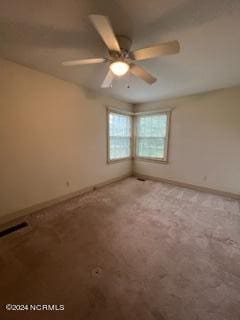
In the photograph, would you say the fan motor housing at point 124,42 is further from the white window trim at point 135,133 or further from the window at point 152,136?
the window at point 152,136

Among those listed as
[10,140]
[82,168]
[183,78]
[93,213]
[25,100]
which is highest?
[183,78]

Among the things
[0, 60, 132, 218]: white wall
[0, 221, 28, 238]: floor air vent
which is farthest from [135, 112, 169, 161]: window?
[0, 221, 28, 238]: floor air vent

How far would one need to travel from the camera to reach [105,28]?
1.23m

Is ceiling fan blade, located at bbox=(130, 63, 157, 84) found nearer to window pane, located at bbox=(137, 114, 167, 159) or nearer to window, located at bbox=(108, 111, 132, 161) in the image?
window, located at bbox=(108, 111, 132, 161)

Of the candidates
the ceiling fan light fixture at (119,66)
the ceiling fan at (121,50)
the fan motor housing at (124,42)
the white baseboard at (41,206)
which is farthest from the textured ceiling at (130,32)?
the white baseboard at (41,206)

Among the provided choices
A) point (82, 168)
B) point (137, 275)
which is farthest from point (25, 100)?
point (137, 275)

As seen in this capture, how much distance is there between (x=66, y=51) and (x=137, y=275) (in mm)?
2729

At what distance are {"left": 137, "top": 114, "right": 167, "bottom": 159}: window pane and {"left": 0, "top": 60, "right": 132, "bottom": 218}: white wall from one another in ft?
4.95

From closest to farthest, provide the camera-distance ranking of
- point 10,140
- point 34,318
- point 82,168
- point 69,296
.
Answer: point 34,318 < point 69,296 < point 10,140 < point 82,168

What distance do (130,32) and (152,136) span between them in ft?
10.4

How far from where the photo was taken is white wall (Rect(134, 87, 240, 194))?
10.7 feet

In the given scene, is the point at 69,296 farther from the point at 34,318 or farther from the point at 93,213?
the point at 93,213

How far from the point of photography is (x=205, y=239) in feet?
6.63

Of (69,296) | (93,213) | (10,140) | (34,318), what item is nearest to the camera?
(34,318)
